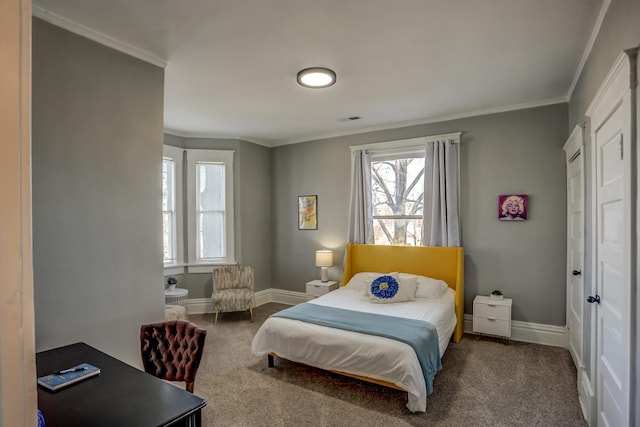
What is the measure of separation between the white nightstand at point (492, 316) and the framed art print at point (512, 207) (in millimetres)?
975

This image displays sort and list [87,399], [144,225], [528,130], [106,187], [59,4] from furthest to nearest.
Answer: [528,130], [144,225], [106,187], [59,4], [87,399]

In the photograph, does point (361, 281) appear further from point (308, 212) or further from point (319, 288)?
point (308, 212)

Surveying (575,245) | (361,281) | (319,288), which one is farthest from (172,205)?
(575,245)

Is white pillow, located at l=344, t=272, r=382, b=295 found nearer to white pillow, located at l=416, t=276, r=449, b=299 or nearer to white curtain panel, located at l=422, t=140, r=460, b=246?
white pillow, located at l=416, t=276, r=449, b=299

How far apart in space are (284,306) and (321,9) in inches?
185

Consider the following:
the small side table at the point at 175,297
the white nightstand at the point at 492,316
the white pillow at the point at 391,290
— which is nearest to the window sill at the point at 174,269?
the small side table at the point at 175,297

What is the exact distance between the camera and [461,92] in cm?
379

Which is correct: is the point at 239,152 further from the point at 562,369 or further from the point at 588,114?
the point at 562,369

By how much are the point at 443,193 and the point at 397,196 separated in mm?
736

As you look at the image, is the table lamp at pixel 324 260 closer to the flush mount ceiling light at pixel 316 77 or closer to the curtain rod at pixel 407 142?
the curtain rod at pixel 407 142

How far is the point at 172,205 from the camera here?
213 inches

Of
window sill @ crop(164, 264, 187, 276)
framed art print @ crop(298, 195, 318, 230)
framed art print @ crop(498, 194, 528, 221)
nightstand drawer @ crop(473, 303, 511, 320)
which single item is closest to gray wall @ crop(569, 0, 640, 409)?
framed art print @ crop(498, 194, 528, 221)

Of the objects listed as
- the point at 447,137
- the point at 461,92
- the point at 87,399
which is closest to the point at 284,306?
the point at 447,137

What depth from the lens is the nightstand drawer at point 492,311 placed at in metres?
4.06
